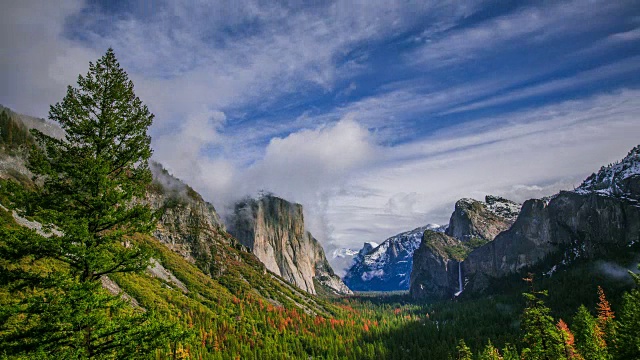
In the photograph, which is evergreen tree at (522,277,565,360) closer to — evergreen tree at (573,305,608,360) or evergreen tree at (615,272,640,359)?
evergreen tree at (615,272,640,359)

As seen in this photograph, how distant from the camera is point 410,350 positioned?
160 meters

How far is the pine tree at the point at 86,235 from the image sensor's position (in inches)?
510

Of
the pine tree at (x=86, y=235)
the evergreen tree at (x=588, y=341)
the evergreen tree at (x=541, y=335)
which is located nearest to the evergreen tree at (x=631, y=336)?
the evergreen tree at (x=588, y=341)

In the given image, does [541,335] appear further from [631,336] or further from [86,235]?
[86,235]

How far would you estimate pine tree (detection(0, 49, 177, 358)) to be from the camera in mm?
12953

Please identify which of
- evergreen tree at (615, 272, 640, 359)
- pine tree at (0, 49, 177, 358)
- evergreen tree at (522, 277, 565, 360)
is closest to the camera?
pine tree at (0, 49, 177, 358)

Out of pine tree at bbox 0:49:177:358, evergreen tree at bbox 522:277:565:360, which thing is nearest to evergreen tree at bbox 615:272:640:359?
evergreen tree at bbox 522:277:565:360

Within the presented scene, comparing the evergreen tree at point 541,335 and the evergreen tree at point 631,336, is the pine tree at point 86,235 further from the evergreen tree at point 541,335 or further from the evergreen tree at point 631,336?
the evergreen tree at point 631,336

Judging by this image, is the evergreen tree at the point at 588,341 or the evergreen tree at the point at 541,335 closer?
the evergreen tree at the point at 541,335

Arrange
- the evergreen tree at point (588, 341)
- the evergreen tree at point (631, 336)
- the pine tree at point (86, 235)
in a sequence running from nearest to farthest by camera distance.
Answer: the pine tree at point (86, 235) → the evergreen tree at point (631, 336) → the evergreen tree at point (588, 341)

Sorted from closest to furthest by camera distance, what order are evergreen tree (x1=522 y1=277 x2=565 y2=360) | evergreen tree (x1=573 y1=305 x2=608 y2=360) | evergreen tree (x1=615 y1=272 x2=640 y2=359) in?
evergreen tree (x1=522 y1=277 x2=565 y2=360), evergreen tree (x1=615 y1=272 x2=640 y2=359), evergreen tree (x1=573 y1=305 x2=608 y2=360)

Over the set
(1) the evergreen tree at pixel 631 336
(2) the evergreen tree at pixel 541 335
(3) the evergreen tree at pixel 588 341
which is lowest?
(3) the evergreen tree at pixel 588 341

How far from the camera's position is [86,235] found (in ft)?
46.2

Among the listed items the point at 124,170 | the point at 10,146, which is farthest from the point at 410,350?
the point at 10,146
